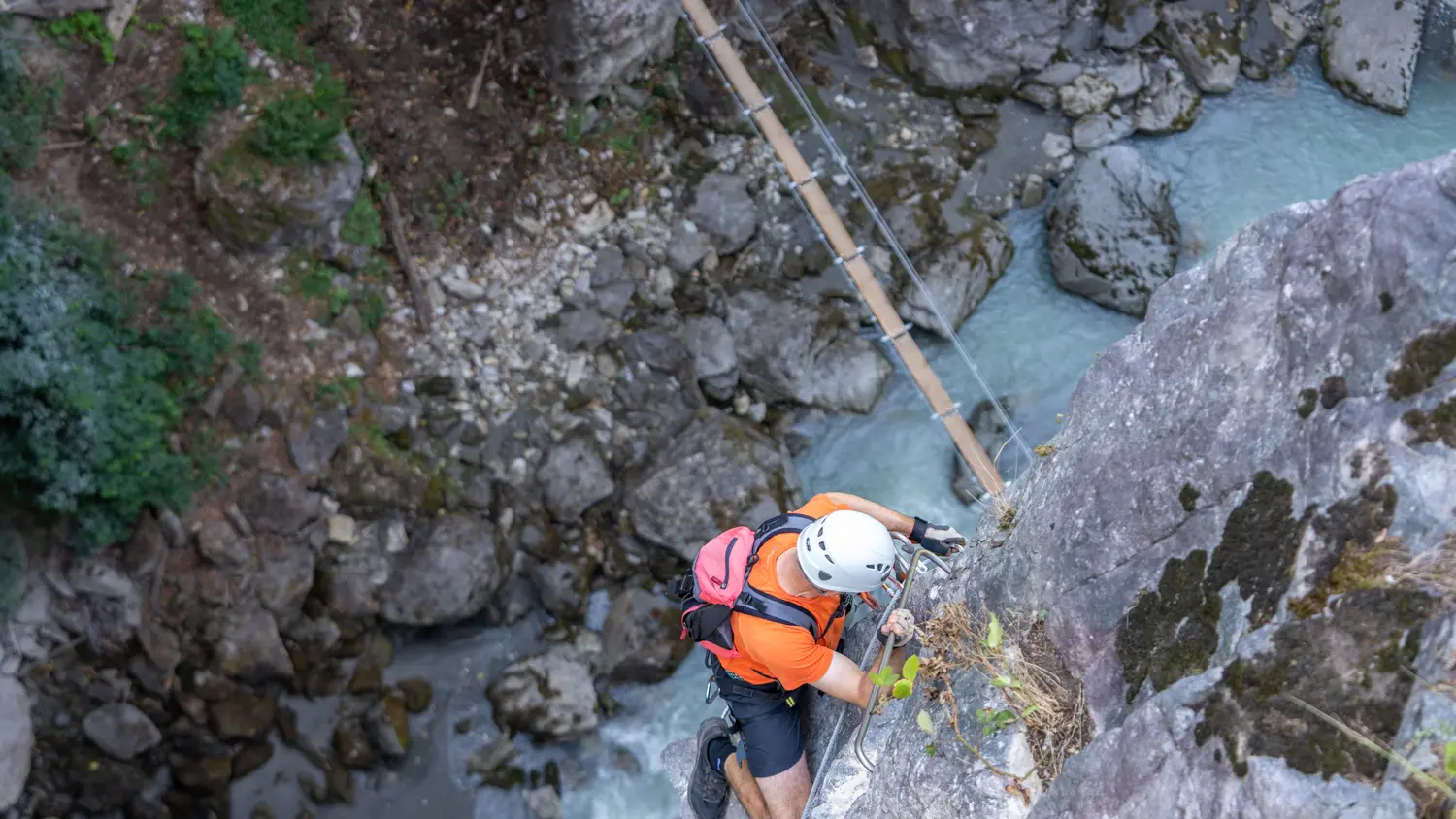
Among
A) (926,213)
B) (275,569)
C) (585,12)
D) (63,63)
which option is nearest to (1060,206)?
(926,213)

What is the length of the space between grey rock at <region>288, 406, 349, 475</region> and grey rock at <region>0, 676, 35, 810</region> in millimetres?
2809

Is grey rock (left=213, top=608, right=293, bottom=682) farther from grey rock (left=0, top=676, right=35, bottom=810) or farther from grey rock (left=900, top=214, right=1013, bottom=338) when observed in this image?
grey rock (left=900, top=214, right=1013, bottom=338)

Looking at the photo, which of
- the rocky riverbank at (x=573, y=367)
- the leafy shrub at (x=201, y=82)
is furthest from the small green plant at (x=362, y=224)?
the leafy shrub at (x=201, y=82)

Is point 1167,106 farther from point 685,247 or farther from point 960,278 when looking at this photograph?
point 685,247

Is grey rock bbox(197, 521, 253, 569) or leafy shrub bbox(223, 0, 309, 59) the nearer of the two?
grey rock bbox(197, 521, 253, 569)

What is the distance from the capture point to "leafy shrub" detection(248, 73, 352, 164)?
9.34 meters

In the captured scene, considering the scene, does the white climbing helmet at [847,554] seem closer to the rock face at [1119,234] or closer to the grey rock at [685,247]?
the grey rock at [685,247]

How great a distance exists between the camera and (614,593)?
33.4 ft

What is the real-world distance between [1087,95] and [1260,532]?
956 cm

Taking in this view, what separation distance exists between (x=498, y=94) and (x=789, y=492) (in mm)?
5046

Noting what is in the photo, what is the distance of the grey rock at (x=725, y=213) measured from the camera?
36.4 ft

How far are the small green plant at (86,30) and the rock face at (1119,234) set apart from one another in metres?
9.18

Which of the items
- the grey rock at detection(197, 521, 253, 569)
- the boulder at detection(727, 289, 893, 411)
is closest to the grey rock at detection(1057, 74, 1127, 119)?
the boulder at detection(727, 289, 893, 411)

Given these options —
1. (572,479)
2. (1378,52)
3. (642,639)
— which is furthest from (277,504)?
(1378,52)
